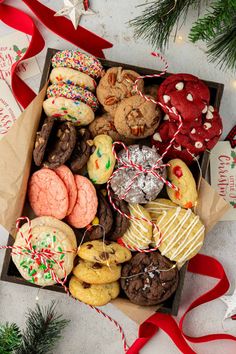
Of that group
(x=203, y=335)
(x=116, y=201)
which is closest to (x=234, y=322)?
(x=203, y=335)

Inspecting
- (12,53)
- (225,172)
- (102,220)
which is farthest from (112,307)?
(12,53)

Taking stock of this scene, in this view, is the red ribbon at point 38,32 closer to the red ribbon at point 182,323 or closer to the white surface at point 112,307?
the white surface at point 112,307

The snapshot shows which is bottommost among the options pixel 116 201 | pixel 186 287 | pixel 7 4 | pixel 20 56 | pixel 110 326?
pixel 110 326

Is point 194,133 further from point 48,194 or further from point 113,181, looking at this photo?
point 48,194

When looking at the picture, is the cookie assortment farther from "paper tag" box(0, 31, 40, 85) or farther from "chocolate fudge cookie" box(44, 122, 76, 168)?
"paper tag" box(0, 31, 40, 85)

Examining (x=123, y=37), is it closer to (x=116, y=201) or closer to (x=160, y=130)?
(x=160, y=130)
